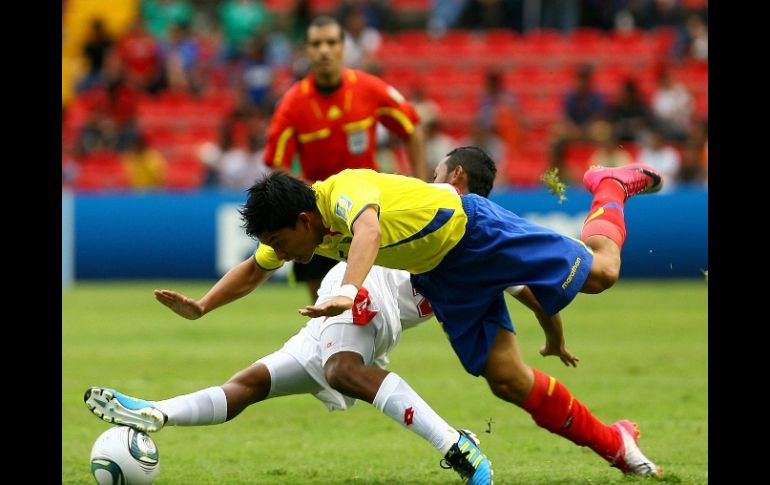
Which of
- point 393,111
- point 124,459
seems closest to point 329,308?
point 124,459

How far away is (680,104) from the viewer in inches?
788

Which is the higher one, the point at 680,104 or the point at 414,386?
the point at 680,104

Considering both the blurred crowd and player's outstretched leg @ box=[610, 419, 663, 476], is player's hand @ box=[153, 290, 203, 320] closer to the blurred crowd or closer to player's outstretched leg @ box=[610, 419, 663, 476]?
player's outstretched leg @ box=[610, 419, 663, 476]

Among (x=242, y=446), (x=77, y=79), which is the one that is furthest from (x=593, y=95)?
(x=242, y=446)

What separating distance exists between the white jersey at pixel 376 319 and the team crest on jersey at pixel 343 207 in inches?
28.9

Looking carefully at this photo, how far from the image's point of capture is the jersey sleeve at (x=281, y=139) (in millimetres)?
10102

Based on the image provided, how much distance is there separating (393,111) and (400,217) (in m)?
4.05

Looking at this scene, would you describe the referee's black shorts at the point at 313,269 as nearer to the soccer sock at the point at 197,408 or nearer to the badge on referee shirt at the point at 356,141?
the badge on referee shirt at the point at 356,141

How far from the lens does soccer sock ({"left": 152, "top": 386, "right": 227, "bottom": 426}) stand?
6.72m

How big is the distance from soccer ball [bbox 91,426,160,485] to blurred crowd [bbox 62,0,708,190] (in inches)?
502

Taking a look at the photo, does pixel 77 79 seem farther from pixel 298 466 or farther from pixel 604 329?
pixel 298 466

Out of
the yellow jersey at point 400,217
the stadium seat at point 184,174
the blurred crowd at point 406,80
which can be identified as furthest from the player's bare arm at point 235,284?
the stadium seat at point 184,174

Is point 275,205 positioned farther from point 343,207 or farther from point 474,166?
point 474,166
